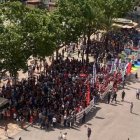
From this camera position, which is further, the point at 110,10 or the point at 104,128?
the point at 110,10

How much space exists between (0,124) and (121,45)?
3003cm

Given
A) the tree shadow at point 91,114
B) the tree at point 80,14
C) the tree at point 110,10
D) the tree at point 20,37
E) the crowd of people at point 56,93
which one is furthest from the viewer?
the tree at point 110,10

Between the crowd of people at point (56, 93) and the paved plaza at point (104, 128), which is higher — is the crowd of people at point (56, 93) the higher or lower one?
the higher one

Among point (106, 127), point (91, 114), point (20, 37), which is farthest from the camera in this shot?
point (91, 114)

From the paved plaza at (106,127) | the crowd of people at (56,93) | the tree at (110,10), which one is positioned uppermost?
the tree at (110,10)

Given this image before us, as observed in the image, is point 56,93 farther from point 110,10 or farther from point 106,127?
point 110,10

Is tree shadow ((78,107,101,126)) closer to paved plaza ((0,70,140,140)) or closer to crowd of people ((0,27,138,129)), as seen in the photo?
paved plaza ((0,70,140,140))

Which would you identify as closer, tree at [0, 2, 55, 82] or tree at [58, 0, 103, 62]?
tree at [0, 2, 55, 82]

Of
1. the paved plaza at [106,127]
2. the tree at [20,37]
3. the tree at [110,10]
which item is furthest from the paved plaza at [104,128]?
the tree at [110,10]

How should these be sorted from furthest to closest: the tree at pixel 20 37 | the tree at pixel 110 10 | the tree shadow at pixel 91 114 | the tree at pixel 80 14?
the tree at pixel 110 10 → the tree at pixel 80 14 → the tree shadow at pixel 91 114 → the tree at pixel 20 37

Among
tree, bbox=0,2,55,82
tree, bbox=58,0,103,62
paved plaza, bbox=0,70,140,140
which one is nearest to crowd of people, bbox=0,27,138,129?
paved plaza, bbox=0,70,140,140

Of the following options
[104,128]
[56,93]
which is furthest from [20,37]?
[104,128]

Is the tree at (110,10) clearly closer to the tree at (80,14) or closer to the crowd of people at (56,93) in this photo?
the tree at (80,14)

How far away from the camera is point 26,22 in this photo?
42344mm
